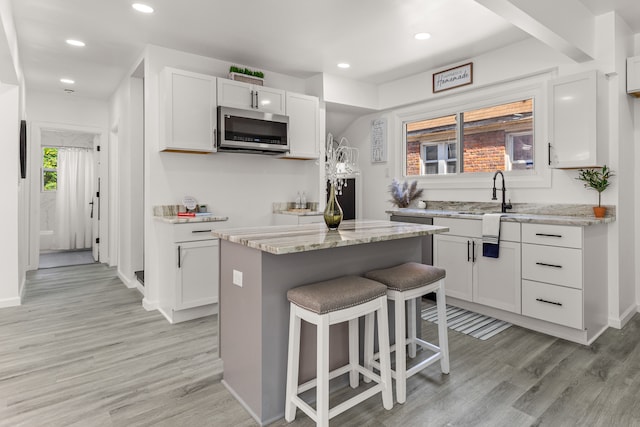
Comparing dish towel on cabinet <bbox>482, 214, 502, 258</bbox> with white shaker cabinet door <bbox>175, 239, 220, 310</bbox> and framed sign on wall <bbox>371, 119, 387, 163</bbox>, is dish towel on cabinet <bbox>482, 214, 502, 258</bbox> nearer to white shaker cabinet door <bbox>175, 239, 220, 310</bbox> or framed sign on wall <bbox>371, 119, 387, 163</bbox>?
framed sign on wall <bbox>371, 119, 387, 163</bbox>

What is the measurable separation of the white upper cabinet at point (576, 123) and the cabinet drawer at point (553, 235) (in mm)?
613

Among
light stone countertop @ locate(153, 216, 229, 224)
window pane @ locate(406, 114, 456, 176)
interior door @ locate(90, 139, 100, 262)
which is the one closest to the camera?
light stone countertop @ locate(153, 216, 229, 224)

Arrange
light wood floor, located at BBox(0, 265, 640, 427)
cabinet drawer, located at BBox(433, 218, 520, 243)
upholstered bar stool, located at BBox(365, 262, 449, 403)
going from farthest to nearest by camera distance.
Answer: cabinet drawer, located at BBox(433, 218, 520, 243), upholstered bar stool, located at BBox(365, 262, 449, 403), light wood floor, located at BBox(0, 265, 640, 427)

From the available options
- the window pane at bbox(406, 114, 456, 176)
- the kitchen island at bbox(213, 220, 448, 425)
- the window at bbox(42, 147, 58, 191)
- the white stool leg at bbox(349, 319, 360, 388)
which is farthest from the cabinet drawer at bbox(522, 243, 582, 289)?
the window at bbox(42, 147, 58, 191)

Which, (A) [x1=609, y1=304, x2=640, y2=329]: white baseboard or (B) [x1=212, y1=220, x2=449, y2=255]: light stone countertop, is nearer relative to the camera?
(B) [x1=212, y1=220, x2=449, y2=255]: light stone countertop

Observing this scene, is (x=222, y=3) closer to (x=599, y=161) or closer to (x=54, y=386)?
(x=54, y=386)

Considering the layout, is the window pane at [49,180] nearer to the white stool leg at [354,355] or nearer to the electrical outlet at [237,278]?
the electrical outlet at [237,278]

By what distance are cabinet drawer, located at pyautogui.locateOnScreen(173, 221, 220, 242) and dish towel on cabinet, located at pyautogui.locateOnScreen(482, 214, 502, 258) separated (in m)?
2.44

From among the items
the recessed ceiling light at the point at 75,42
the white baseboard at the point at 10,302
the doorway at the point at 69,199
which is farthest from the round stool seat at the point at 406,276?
the doorway at the point at 69,199

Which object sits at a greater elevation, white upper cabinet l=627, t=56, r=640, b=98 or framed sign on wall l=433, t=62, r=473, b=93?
framed sign on wall l=433, t=62, r=473, b=93

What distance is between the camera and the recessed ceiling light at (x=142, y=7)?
284 centimetres

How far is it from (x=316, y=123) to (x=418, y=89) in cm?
135

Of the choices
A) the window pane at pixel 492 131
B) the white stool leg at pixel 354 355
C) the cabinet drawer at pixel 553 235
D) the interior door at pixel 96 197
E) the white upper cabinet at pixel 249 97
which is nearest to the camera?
the white stool leg at pixel 354 355

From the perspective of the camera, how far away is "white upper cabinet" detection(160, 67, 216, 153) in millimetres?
3439
